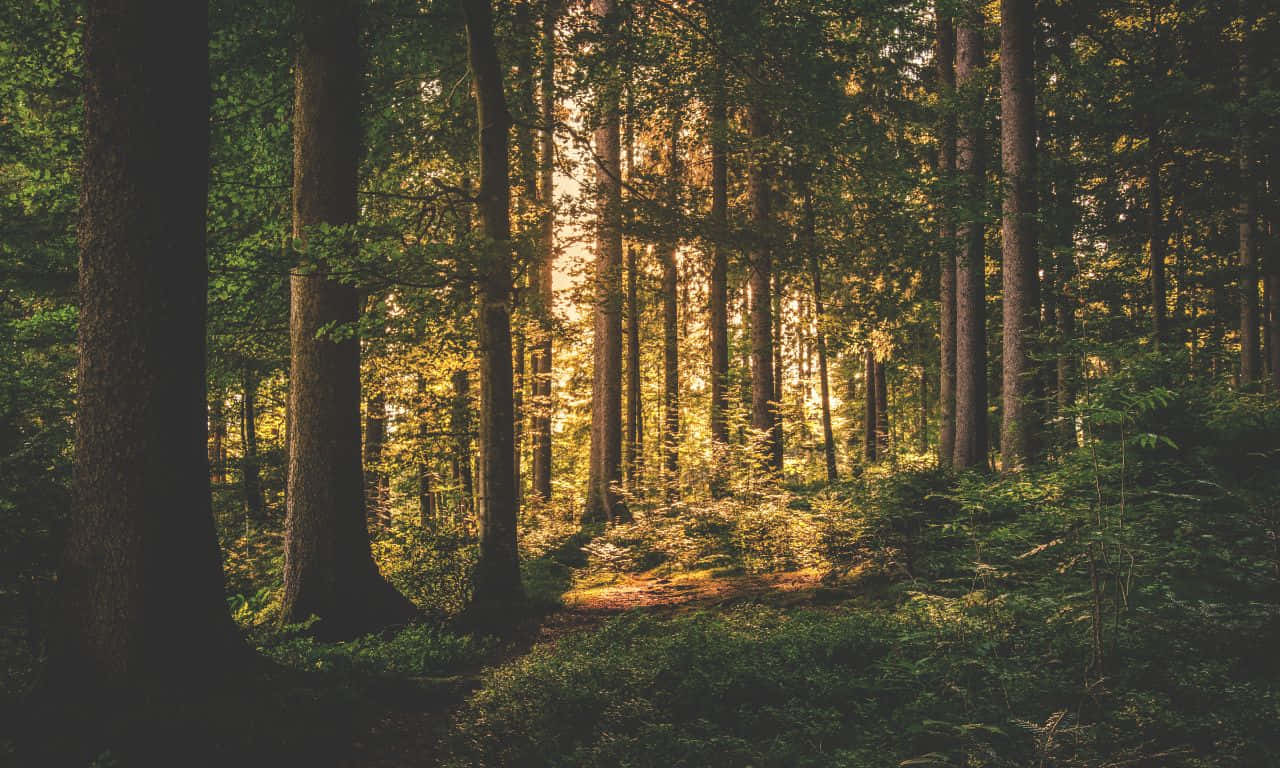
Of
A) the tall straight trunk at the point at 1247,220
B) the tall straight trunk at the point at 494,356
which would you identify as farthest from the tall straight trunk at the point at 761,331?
the tall straight trunk at the point at 1247,220

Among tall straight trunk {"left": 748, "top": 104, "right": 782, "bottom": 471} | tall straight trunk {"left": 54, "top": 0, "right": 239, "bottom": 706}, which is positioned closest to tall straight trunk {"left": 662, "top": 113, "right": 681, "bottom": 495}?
tall straight trunk {"left": 748, "top": 104, "right": 782, "bottom": 471}

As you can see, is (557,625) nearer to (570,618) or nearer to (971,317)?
(570,618)

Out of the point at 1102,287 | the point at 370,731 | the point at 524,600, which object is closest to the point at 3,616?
the point at 370,731

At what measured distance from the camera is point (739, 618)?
7.36 meters

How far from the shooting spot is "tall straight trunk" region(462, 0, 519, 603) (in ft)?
30.0

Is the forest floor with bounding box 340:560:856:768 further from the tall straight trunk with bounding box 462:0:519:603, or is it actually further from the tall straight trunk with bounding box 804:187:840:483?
the tall straight trunk with bounding box 804:187:840:483

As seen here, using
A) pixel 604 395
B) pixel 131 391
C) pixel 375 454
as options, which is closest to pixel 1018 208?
pixel 604 395

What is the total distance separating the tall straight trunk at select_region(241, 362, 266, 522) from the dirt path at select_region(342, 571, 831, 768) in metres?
7.62

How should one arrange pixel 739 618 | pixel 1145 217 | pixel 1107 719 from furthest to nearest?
pixel 1145 217
pixel 739 618
pixel 1107 719

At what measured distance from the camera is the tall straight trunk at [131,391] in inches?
175

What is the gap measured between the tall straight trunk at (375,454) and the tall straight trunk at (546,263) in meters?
3.93

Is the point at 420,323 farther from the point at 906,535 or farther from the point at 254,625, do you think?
the point at 906,535

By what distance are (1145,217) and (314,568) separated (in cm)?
1802

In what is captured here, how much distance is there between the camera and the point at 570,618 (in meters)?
9.08
